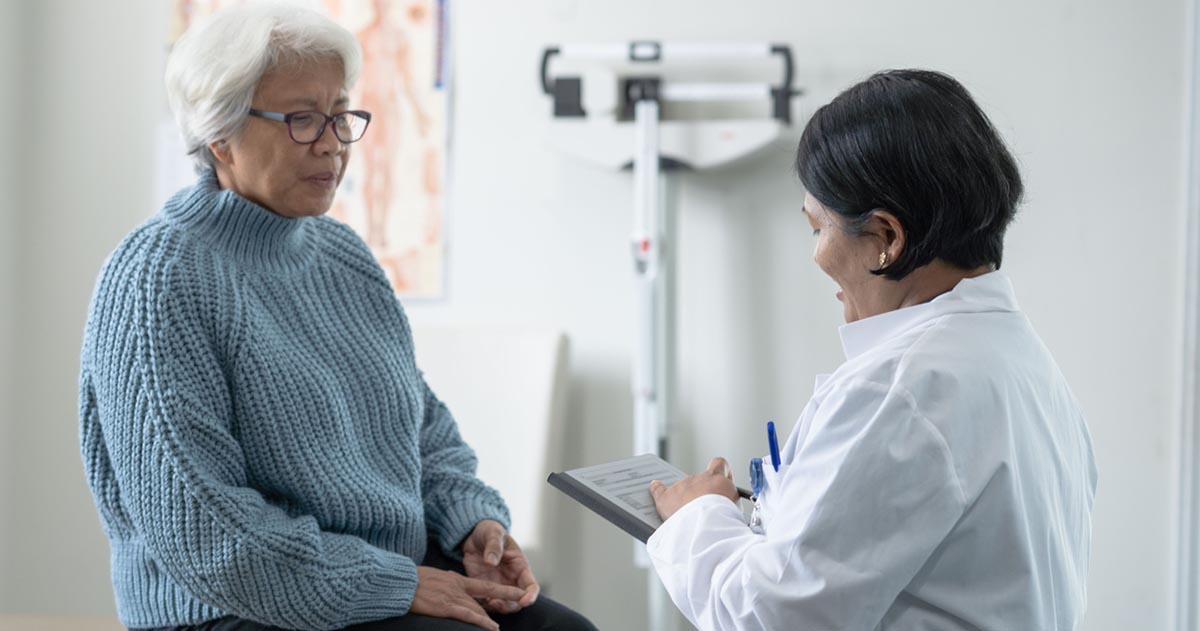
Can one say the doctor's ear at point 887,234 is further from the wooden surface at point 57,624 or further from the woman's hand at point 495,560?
the wooden surface at point 57,624

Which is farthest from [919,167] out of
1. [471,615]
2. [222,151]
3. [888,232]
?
[222,151]

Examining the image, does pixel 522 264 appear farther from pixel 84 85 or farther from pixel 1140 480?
pixel 1140 480

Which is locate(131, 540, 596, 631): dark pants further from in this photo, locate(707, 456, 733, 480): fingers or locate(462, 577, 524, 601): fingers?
locate(707, 456, 733, 480): fingers

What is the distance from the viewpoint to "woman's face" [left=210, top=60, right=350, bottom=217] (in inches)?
50.4

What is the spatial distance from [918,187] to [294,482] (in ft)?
2.47

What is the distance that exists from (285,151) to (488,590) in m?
0.59

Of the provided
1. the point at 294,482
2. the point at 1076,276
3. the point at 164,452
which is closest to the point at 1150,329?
the point at 1076,276

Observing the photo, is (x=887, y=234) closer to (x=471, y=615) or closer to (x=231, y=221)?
(x=471, y=615)

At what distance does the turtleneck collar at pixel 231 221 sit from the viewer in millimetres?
1245

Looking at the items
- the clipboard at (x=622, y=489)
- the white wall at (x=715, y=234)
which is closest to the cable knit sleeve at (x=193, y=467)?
the clipboard at (x=622, y=489)

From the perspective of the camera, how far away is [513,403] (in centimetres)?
225

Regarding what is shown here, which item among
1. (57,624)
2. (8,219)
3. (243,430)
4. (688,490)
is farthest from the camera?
(8,219)

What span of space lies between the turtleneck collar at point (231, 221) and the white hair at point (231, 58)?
0.24 feet

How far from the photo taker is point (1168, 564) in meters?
2.10
